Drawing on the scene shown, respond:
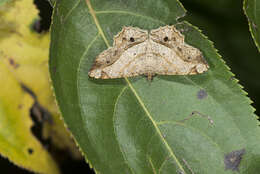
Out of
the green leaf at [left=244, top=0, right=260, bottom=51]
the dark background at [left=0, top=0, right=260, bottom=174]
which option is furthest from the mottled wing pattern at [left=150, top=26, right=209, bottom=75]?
the dark background at [left=0, top=0, right=260, bottom=174]

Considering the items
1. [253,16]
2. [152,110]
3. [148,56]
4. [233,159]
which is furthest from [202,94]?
[148,56]

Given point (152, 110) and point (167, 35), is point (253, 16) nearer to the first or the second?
point (167, 35)

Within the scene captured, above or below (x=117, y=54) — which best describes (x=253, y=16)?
above

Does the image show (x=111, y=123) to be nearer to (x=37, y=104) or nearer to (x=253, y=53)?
(x=37, y=104)

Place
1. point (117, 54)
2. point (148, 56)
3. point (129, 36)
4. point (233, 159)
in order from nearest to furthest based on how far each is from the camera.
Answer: point (233, 159) < point (129, 36) < point (117, 54) < point (148, 56)

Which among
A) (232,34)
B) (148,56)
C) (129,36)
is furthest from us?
(232,34)

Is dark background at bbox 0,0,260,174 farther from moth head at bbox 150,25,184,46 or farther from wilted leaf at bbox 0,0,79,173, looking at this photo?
wilted leaf at bbox 0,0,79,173

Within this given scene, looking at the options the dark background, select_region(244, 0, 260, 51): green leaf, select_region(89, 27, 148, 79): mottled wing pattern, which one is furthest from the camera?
the dark background

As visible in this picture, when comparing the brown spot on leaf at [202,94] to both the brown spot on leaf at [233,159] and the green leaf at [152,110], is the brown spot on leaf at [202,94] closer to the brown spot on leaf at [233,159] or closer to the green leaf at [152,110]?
the green leaf at [152,110]
